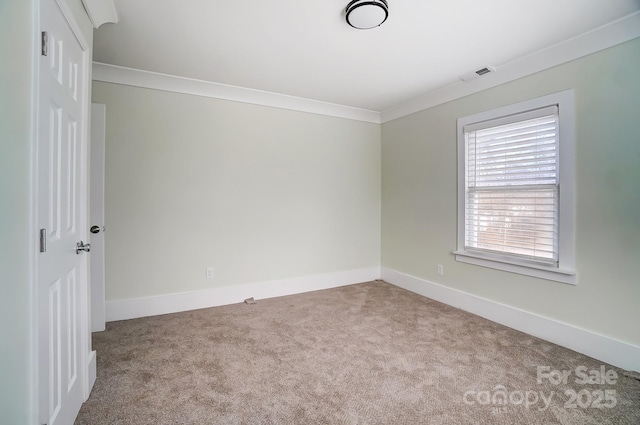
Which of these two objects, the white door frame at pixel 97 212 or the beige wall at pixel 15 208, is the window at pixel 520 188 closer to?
the beige wall at pixel 15 208

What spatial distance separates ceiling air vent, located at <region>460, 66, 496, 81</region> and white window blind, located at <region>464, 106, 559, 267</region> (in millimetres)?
486

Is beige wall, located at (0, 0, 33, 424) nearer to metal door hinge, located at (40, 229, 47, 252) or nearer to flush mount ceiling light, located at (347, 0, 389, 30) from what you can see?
metal door hinge, located at (40, 229, 47, 252)

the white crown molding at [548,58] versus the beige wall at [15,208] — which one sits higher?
the white crown molding at [548,58]

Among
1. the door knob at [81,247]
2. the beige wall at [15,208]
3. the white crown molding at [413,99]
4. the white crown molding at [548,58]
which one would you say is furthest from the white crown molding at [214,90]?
the beige wall at [15,208]

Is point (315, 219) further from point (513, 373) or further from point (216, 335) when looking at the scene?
point (513, 373)

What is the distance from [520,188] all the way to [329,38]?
218 cm

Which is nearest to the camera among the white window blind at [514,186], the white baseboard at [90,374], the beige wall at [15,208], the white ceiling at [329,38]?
the beige wall at [15,208]

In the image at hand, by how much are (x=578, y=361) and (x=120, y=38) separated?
438cm

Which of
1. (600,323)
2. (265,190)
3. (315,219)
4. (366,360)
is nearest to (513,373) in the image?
(600,323)

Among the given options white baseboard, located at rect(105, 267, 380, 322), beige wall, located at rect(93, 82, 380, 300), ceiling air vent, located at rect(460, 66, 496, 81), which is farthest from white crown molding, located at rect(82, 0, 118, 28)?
ceiling air vent, located at rect(460, 66, 496, 81)

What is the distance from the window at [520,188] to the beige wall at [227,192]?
4.97ft

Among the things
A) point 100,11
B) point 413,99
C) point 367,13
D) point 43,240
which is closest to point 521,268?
point 413,99

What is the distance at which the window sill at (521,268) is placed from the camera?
2.45 meters

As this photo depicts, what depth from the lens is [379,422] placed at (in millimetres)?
1616
